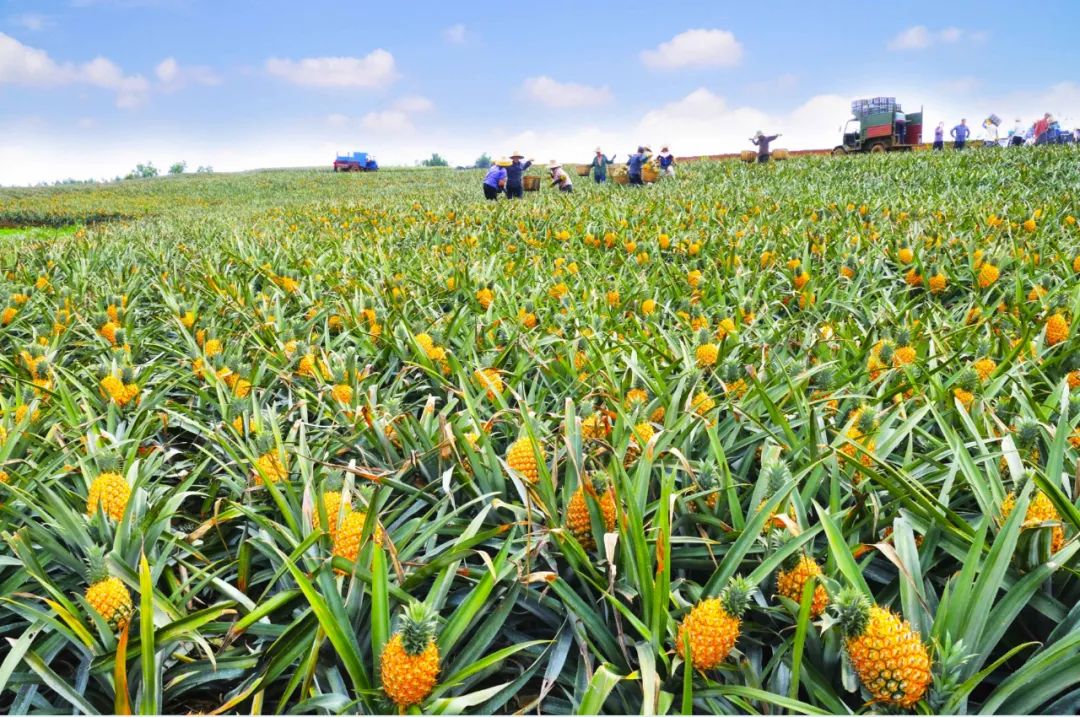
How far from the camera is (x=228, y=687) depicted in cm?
131

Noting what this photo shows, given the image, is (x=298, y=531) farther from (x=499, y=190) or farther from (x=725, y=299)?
(x=499, y=190)

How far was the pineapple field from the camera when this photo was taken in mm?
1134

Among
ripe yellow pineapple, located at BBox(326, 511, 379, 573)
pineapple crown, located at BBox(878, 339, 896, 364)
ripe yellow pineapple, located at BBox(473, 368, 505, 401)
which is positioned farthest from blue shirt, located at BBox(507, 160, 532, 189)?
ripe yellow pineapple, located at BBox(326, 511, 379, 573)

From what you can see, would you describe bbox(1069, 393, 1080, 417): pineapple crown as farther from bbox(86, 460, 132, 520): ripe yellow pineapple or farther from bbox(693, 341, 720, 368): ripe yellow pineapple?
bbox(86, 460, 132, 520): ripe yellow pineapple

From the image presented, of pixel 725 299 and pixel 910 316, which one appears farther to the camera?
pixel 725 299

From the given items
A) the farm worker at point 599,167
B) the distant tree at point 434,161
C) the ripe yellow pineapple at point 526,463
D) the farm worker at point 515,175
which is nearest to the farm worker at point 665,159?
the farm worker at point 599,167

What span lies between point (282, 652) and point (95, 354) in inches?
88.5

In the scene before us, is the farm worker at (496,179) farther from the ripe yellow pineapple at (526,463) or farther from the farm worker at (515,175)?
the ripe yellow pineapple at (526,463)

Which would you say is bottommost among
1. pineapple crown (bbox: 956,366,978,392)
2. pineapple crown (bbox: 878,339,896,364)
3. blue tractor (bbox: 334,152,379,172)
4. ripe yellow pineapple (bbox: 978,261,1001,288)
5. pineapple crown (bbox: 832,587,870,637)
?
pineapple crown (bbox: 832,587,870,637)

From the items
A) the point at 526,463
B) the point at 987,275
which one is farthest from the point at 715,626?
the point at 987,275

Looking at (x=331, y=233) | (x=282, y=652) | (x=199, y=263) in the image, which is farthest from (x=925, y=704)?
(x=331, y=233)

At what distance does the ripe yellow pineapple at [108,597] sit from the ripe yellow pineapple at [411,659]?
0.54 metres

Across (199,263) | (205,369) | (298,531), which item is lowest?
(298,531)

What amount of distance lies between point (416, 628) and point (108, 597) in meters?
0.66
